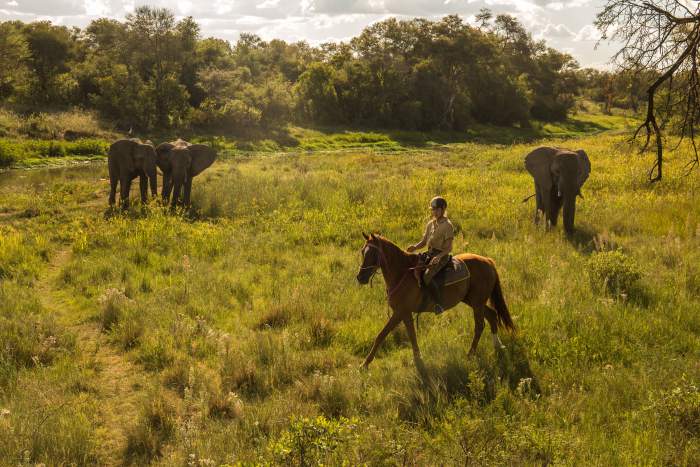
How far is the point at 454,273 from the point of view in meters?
6.70

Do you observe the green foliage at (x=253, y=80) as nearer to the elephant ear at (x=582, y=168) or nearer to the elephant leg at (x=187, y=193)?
the elephant leg at (x=187, y=193)

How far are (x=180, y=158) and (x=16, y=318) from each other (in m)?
10.4

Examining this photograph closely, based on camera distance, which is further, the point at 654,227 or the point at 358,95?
the point at 358,95

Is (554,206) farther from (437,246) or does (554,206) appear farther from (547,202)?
(437,246)

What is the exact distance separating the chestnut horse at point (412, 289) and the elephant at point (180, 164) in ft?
41.7

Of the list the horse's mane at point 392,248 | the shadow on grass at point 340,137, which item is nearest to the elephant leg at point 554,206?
the horse's mane at point 392,248

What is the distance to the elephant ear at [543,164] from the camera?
14.1m

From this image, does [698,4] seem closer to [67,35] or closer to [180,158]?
[180,158]

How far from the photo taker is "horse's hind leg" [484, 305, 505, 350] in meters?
7.07

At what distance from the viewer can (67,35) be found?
4728 centimetres

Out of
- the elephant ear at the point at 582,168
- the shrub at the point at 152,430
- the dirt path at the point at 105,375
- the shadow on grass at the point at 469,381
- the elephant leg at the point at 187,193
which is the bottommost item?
the dirt path at the point at 105,375

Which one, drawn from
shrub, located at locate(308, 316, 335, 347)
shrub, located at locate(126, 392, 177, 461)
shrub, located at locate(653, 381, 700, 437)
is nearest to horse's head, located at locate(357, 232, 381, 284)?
shrub, located at locate(308, 316, 335, 347)

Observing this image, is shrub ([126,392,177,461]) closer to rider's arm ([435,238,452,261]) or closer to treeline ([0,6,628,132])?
rider's arm ([435,238,452,261])

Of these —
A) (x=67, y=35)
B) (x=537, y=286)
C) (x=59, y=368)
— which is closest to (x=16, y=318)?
(x=59, y=368)
